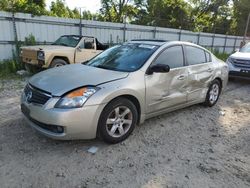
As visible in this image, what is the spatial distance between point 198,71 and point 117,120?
235 centimetres

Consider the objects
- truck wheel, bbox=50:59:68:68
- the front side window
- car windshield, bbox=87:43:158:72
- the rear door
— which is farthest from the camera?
the front side window

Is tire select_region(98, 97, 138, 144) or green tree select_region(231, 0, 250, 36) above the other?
green tree select_region(231, 0, 250, 36)

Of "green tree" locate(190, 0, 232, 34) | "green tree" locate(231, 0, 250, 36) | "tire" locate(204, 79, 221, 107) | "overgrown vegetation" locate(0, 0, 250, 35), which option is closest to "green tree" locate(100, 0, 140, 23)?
"overgrown vegetation" locate(0, 0, 250, 35)

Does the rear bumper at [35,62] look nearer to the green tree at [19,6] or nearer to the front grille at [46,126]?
the green tree at [19,6]

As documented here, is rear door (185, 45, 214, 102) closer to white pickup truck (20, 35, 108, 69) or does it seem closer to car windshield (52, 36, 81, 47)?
white pickup truck (20, 35, 108, 69)

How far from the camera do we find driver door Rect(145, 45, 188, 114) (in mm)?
4070

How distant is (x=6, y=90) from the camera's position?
22.0ft

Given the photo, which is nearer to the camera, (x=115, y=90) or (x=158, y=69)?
(x=115, y=90)

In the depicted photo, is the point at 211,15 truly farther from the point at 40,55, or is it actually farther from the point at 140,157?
the point at 140,157

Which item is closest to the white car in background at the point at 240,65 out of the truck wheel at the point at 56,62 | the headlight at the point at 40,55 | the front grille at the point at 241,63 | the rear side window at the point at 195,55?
the front grille at the point at 241,63

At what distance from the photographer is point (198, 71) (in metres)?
5.10

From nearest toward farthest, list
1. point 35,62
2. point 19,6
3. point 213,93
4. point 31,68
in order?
point 213,93 → point 35,62 → point 31,68 → point 19,6

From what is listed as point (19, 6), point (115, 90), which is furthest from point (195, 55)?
point (19, 6)

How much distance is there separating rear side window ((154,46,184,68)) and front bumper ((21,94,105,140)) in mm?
1568
